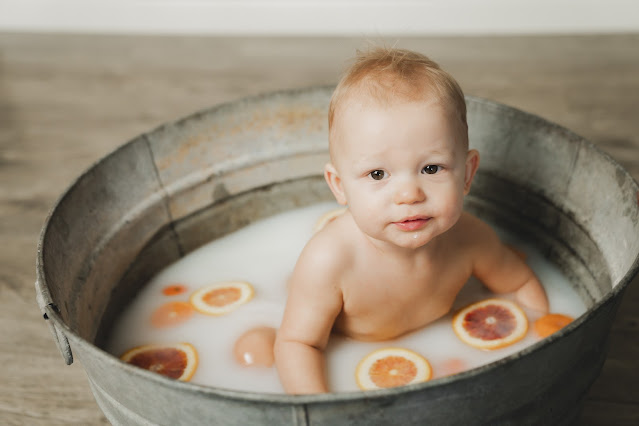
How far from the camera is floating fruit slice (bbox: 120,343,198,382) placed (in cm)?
121

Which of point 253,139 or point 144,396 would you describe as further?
point 253,139

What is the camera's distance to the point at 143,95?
96.8 inches

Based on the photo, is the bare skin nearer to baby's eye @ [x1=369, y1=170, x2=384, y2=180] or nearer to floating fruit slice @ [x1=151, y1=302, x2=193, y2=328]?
baby's eye @ [x1=369, y1=170, x2=384, y2=180]

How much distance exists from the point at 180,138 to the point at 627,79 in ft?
5.59

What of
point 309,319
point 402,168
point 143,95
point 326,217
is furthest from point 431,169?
point 143,95

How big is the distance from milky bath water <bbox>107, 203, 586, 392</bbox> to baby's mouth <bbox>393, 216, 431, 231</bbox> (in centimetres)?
31

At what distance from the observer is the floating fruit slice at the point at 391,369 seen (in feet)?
3.68

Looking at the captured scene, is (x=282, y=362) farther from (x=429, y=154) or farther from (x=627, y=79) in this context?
(x=627, y=79)

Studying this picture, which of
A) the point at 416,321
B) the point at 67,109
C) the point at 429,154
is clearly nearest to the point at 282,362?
the point at 416,321

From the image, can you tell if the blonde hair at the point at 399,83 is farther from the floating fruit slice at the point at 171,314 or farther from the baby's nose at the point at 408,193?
the floating fruit slice at the point at 171,314

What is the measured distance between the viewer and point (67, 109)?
2.40 meters

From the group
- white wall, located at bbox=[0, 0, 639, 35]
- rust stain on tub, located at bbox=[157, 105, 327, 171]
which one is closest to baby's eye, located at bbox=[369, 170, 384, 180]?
rust stain on tub, located at bbox=[157, 105, 327, 171]

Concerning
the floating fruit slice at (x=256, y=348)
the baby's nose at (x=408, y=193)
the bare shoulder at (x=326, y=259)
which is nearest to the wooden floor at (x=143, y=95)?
the floating fruit slice at (x=256, y=348)

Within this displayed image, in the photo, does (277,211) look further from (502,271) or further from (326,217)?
(502,271)
